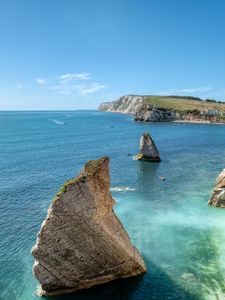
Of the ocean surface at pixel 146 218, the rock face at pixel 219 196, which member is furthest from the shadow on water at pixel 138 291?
the rock face at pixel 219 196

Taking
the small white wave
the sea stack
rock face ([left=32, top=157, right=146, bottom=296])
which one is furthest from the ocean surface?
the sea stack

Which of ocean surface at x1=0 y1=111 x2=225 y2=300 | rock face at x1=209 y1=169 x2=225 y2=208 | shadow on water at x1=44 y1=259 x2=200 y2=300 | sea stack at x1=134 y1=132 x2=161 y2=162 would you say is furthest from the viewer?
sea stack at x1=134 y1=132 x2=161 y2=162

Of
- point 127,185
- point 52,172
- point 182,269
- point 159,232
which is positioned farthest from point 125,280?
point 52,172

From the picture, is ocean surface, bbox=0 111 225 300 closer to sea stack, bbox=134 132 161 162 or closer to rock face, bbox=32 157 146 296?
rock face, bbox=32 157 146 296

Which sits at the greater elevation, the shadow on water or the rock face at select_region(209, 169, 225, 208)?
the rock face at select_region(209, 169, 225, 208)

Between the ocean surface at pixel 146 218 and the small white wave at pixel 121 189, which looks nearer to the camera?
the ocean surface at pixel 146 218

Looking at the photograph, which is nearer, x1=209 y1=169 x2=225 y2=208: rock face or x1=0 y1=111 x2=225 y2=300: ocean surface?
x1=0 y1=111 x2=225 y2=300: ocean surface

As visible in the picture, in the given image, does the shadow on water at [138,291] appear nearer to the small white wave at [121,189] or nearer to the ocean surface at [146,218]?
the ocean surface at [146,218]
